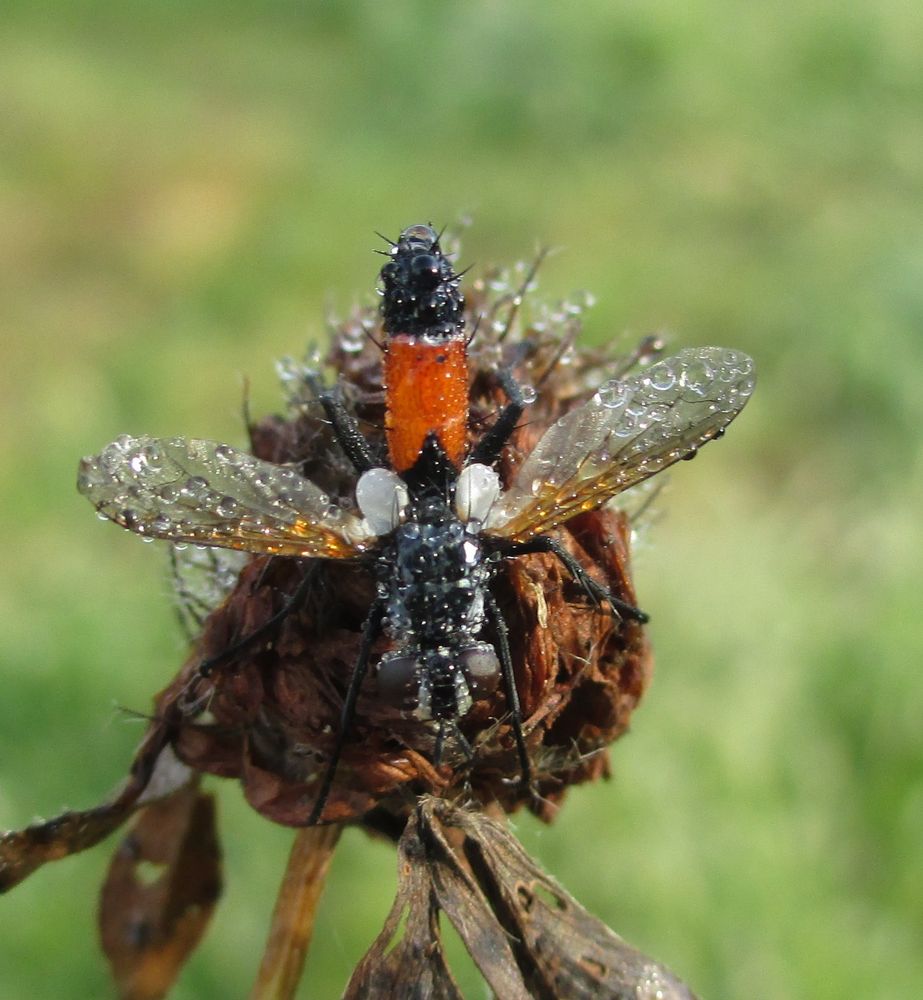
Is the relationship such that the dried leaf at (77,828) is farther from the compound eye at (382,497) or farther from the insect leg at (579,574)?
the insect leg at (579,574)

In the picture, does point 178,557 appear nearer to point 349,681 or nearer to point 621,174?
point 349,681

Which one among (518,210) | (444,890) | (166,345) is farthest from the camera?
(518,210)

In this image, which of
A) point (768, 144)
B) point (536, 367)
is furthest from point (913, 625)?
point (768, 144)

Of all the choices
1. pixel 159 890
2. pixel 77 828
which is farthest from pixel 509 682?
pixel 159 890

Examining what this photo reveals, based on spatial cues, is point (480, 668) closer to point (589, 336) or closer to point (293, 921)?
point (293, 921)

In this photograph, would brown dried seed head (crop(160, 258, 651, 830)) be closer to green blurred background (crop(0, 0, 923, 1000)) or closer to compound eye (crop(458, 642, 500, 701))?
compound eye (crop(458, 642, 500, 701))

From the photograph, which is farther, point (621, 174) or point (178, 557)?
point (621, 174)

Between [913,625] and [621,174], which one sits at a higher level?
[621,174]
